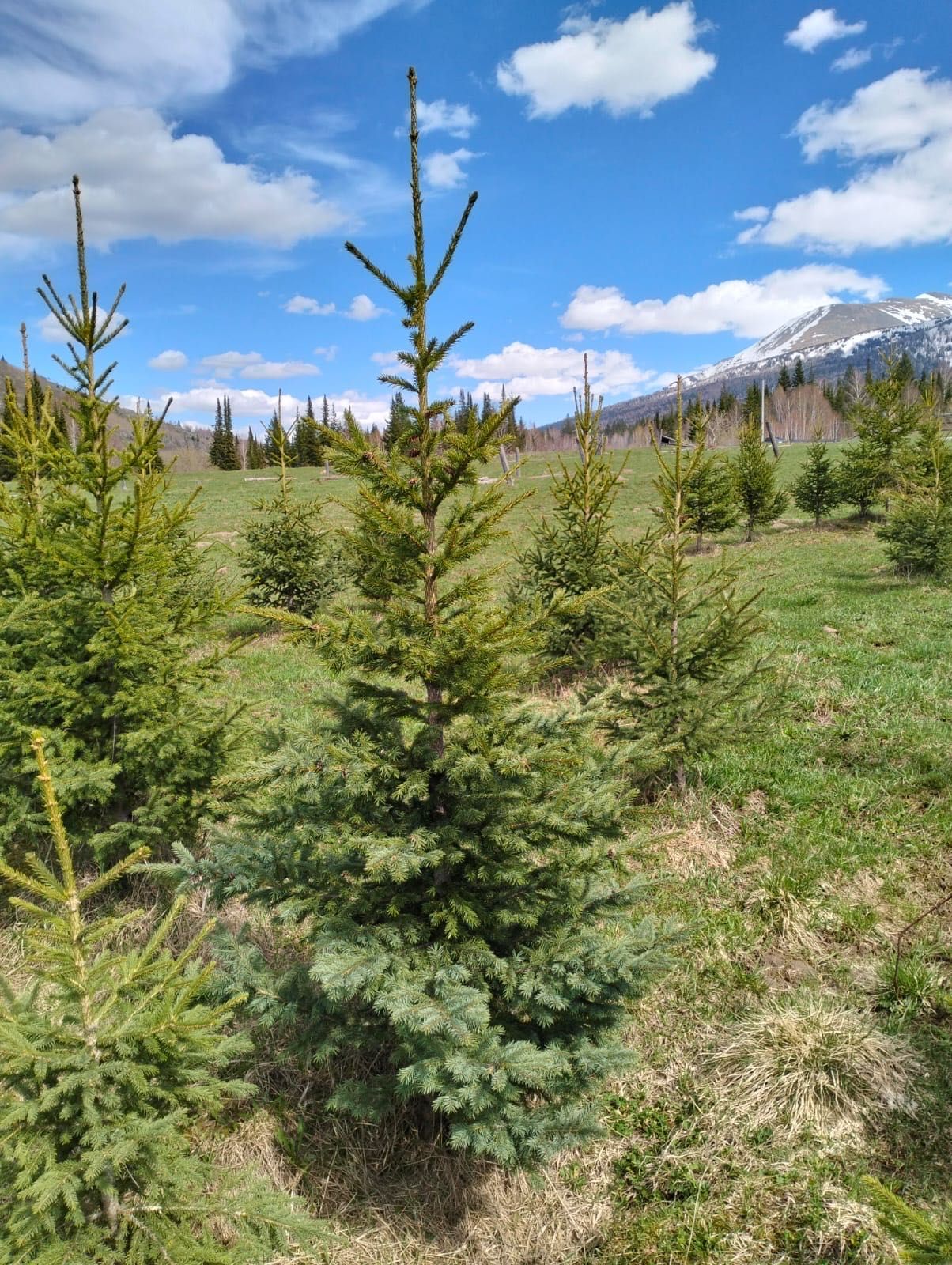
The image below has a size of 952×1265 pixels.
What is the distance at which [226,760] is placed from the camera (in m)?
5.52

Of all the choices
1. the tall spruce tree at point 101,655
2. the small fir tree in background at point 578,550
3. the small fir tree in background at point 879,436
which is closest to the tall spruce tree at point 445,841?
the tall spruce tree at point 101,655

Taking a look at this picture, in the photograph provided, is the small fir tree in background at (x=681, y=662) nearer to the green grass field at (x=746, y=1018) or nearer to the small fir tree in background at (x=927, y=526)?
the green grass field at (x=746, y=1018)

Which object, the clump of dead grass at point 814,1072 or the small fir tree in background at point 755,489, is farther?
the small fir tree in background at point 755,489

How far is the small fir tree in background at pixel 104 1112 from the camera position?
2.41 meters

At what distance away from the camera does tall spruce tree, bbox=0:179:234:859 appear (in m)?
4.91

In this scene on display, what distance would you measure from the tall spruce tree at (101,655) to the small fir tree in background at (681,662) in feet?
11.7

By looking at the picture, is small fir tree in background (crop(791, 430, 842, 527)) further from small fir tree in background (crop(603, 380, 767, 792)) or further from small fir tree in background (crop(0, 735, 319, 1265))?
small fir tree in background (crop(0, 735, 319, 1265))

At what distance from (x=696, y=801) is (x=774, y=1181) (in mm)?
3032

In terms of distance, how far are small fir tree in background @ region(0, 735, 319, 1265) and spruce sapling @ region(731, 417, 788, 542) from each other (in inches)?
862

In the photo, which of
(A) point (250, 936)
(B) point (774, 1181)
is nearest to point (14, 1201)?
(A) point (250, 936)

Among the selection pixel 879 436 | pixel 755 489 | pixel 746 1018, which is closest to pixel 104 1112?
pixel 746 1018

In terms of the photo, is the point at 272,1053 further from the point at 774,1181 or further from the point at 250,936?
the point at 774,1181

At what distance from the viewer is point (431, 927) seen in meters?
3.35

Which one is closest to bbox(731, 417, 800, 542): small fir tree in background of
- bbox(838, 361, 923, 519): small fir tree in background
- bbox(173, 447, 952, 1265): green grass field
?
bbox(838, 361, 923, 519): small fir tree in background
